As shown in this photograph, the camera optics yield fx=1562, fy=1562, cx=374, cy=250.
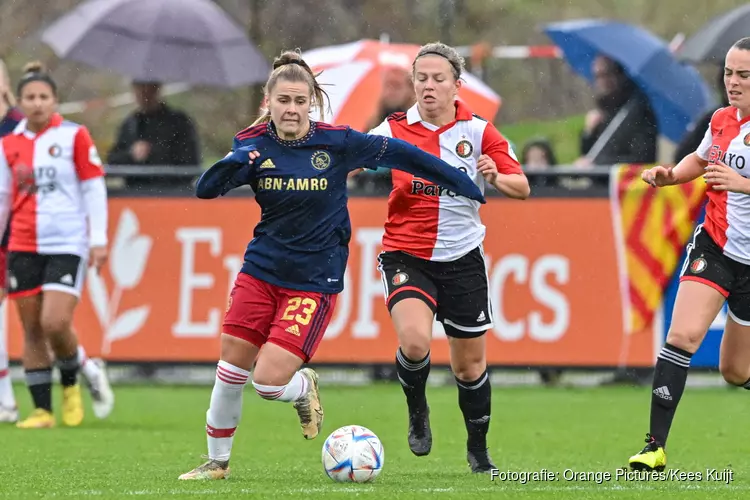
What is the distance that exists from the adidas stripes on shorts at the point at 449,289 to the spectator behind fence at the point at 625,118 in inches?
244

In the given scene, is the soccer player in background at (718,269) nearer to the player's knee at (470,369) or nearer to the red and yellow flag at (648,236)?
the player's knee at (470,369)

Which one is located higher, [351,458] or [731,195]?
[731,195]

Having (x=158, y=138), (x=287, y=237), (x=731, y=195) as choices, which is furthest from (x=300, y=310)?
(x=158, y=138)

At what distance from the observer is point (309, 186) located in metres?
7.89

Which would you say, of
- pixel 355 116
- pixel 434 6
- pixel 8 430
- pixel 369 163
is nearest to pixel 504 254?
pixel 355 116

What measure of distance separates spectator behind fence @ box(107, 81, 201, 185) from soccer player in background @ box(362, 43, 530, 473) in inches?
248

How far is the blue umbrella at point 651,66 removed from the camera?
1491 centimetres

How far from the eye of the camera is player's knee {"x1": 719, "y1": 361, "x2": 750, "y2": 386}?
336 inches

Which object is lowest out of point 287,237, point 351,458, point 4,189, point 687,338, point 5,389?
point 5,389

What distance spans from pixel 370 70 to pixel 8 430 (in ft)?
17.8

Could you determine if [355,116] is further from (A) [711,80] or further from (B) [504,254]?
(A) [711,80]

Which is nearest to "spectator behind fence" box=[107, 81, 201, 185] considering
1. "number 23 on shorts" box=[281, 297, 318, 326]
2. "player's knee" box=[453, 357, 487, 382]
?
"player's knee" box=[453, 357, 487, 382]

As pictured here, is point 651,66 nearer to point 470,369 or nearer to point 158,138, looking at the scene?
point 158,138

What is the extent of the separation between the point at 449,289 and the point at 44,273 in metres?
3.76
